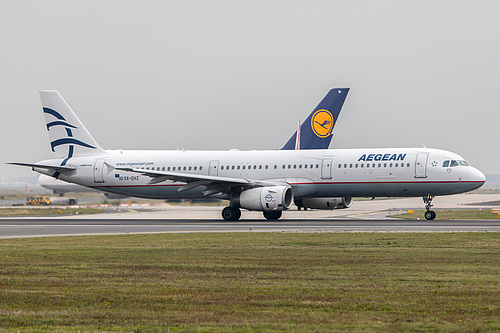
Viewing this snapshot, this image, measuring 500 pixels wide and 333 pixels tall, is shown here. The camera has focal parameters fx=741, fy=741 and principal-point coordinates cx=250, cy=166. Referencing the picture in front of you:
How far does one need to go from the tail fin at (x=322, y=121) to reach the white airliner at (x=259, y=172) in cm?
876

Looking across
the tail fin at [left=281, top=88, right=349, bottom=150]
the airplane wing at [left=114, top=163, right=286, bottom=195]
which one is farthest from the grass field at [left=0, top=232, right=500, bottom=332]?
the tail fin at [left=281, top=88, right=349, bottom=150]

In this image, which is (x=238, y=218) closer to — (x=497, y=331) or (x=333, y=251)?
(x=333, y=251)

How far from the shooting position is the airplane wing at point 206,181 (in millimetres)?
41375

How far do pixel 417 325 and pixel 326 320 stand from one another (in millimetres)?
1322

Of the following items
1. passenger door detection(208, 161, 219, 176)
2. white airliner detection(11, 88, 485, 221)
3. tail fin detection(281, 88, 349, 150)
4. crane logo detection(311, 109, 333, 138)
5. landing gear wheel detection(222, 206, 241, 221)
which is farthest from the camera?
crane logo detection(311, 109, 333, 138)

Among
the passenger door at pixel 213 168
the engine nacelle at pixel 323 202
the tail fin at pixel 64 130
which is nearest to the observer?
the engine nacelle at pixel 323 202

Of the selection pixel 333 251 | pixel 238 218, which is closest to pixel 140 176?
pixel 238 218

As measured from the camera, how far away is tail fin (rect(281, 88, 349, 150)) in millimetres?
53406

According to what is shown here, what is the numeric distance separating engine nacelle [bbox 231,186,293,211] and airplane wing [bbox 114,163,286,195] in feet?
2.49

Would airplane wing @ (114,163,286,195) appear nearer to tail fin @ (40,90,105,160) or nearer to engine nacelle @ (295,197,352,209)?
engine nacelle @ (295,197,352,209)

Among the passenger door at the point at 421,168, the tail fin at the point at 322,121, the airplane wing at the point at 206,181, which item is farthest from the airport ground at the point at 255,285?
the tail fin at the point at 322,121

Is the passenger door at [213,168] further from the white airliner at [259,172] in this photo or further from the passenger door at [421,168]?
the passenger door at [421,168]

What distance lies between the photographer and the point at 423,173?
129 ft

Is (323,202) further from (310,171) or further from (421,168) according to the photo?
(421,168)
